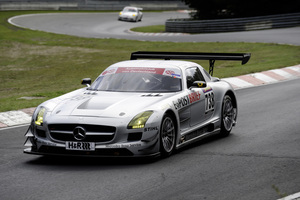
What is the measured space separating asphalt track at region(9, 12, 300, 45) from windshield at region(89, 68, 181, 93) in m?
22.9

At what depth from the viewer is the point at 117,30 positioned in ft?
154

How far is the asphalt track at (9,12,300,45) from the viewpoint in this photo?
116ft

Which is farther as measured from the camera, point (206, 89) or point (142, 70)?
point (206, 89)

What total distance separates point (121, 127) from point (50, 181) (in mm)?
1240

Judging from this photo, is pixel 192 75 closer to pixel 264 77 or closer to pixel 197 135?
pixel 197 135

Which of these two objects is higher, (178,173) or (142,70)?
(142,70)

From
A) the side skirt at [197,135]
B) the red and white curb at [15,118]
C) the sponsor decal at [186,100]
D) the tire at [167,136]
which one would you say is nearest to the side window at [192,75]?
the sponsor decal at [186,100]

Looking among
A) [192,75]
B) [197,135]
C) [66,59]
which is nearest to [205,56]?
[192,75]

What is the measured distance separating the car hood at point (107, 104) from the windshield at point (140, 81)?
26 centimetres

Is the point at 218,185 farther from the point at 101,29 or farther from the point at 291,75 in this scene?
the point at 101,29

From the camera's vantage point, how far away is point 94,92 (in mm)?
9195

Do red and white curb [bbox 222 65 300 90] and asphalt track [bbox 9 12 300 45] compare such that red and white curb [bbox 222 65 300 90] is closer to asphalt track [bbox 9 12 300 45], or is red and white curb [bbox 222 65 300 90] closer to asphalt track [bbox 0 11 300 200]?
asphalt track [bbox 0 11 300 200]

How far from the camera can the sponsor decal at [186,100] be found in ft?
28.9

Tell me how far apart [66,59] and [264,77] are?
1057 centimetres
